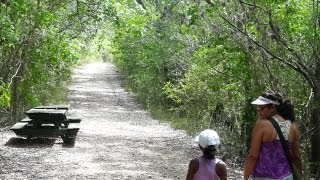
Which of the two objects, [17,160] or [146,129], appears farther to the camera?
[146,129]

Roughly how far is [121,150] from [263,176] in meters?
7.76

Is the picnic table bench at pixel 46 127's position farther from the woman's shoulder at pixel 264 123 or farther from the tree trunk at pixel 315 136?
the woman's shoulder at pixel 264 123

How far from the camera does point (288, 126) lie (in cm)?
495

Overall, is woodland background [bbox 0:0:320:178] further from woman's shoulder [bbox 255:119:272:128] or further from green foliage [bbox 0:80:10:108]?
woman's shoulder [bbox 255:119:272:128]

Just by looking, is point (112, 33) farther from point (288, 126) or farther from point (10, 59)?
point (288, 126)

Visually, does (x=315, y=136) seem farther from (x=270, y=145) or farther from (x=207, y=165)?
(x=207, y=165)

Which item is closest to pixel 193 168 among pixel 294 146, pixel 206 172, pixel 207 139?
pixel 206 172

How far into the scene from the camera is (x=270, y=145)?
4.80 meters

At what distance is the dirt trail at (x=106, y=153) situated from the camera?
968cm

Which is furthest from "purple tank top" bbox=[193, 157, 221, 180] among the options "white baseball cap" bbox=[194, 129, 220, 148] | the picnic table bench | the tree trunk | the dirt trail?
the picnic table bench

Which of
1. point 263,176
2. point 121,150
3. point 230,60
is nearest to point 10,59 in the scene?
point 121,150

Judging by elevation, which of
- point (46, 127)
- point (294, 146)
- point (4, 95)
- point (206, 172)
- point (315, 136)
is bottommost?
point (46, 127)

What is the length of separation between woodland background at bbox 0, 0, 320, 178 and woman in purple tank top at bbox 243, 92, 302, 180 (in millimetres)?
2237

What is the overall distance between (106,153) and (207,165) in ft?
24.2
